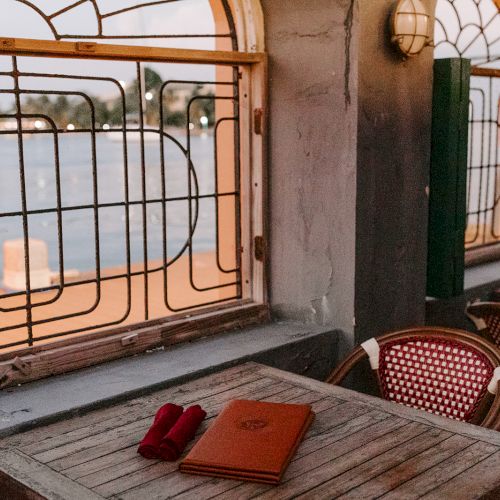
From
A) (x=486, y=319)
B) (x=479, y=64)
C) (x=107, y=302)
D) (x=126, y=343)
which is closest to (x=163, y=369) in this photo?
(x=126, y=343)

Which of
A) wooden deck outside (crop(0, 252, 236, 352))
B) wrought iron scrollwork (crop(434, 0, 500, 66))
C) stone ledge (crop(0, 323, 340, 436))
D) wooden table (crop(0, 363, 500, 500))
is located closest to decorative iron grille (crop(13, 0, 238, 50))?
stone ledge (crop(0, 323, 340, 436))

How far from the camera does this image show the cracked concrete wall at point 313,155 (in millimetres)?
3148

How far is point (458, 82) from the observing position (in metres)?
3.56

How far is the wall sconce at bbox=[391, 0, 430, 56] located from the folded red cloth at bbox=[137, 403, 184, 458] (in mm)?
1920

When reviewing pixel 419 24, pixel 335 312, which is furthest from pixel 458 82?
pixel 335 312

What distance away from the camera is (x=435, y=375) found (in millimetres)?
2719

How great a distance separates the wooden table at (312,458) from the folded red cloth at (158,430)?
0.09ft

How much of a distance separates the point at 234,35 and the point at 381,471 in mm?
2154

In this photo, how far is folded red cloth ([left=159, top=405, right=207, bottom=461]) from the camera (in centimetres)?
196

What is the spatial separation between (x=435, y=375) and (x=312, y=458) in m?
0.91

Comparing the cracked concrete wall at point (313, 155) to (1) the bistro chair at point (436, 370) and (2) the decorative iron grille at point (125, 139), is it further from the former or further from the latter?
(1) the bistro chair at point (436, 370)

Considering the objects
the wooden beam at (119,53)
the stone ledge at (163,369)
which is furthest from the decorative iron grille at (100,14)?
the stone ledge at (163,369)

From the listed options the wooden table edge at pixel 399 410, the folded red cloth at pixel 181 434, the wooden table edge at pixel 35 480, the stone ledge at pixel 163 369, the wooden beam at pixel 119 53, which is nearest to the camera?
the wooden table edge at pixel 35 480

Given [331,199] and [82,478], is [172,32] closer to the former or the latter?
[331,199]
